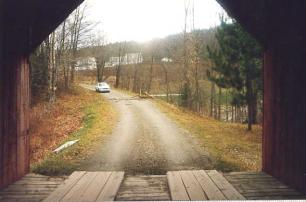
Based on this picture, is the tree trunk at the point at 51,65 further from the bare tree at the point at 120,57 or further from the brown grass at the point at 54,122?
the bare tree at the point at 120,57

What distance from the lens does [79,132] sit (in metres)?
21.8

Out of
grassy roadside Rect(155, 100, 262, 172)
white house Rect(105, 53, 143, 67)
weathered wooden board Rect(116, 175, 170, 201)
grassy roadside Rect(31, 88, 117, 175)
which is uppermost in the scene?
white house Rect(105, 53, 143, 67)

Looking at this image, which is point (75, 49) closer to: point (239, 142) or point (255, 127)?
point (255, 127)

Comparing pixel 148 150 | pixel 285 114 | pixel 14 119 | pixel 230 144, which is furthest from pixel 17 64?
pixel 230 144

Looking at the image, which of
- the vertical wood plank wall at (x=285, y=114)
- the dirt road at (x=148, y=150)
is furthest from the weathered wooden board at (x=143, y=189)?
the dirt road at (x=148, y=150)

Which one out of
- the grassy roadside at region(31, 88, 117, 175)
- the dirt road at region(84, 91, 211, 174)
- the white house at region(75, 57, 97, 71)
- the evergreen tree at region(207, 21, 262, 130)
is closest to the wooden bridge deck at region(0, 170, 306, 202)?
the grassy roadside at region(31, 88, 117, 175)

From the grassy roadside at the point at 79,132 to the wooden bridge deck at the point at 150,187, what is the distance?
2504 mm

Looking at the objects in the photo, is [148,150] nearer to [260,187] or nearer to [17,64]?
[260,187]

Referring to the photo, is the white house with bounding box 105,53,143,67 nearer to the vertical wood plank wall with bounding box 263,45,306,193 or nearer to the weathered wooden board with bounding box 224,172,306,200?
the vertical wood plank wall with bounding box 263,45,306,193

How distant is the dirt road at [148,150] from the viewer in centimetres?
1333

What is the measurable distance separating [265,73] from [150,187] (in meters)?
3.75

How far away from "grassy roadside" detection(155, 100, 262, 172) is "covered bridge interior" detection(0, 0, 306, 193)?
Result: 4462mm

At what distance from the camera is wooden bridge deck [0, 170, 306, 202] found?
7.07 m

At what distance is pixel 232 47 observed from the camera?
21.8 metres
